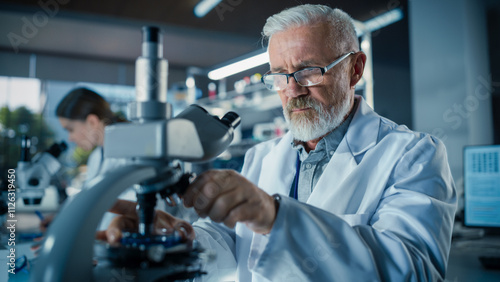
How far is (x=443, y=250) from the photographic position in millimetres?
914

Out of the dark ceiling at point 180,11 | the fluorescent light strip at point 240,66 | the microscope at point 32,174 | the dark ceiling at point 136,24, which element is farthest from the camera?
the fluorescent light strip at point 240,66

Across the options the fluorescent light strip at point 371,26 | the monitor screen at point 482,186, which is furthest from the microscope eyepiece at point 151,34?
the fluorescent light strip at point 371,26

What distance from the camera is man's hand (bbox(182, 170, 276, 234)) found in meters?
0.60

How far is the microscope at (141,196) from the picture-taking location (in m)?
0.44

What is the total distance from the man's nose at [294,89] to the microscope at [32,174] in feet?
4.58

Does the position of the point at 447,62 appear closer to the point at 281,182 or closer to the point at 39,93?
the point at 281,182

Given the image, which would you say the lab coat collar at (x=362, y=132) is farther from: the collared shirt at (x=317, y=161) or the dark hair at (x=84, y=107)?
the dark hair at (x=84, y=107)

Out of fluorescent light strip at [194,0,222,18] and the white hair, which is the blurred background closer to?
fluorescent light strip at [194,0,222,18]

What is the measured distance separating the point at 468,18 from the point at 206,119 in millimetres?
3068

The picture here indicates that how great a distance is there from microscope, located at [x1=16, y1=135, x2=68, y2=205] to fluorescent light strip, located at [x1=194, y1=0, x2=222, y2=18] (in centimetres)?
333

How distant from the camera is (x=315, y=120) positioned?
52.4 inches

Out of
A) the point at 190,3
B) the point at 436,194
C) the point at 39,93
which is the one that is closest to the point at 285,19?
the point at 436,194

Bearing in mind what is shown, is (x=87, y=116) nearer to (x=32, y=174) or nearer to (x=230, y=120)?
(x=32, y=174)

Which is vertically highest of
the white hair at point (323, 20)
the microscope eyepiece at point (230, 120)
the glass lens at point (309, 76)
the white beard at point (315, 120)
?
the white hair at point (323, 20)
